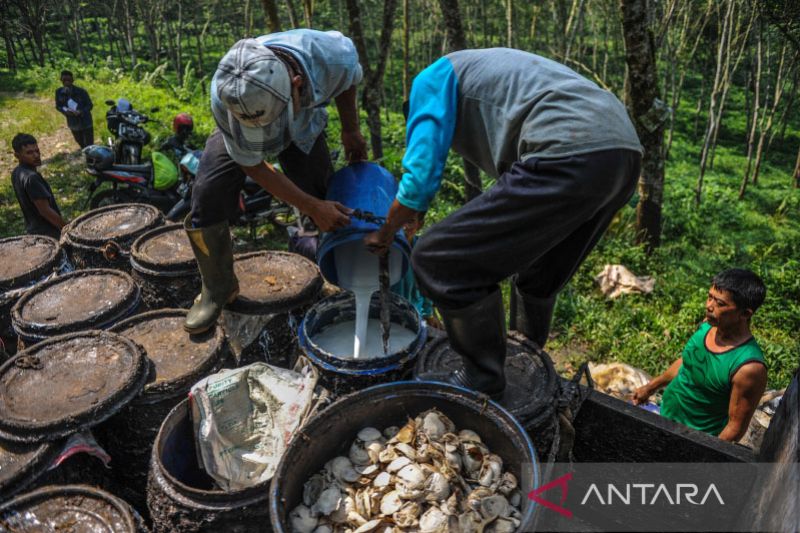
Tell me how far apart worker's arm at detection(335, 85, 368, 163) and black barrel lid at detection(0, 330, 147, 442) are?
4.91ft

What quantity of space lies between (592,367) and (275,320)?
8.48 feet

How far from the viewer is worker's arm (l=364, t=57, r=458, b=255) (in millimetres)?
2021

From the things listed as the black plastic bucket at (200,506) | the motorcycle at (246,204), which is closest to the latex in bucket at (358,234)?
the black plastic bucket at (200,506)

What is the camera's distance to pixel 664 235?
7594mm

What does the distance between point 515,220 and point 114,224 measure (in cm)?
335

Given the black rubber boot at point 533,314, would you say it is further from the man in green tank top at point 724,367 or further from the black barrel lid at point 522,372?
the man in green tank top at point 724,367

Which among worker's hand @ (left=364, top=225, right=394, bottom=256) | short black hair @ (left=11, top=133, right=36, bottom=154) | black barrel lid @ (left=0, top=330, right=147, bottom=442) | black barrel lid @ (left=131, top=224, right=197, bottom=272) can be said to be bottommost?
black barrel lid @ (left=0, top=330, right=147, bottom=442)

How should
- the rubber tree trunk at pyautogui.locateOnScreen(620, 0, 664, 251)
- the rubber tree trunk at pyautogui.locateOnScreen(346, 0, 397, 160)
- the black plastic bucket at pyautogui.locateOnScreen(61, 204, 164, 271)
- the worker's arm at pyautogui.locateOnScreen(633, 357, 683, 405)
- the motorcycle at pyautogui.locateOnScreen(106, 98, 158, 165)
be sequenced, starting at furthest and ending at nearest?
1. the motorcycle at pyautogui.locateOnScreen(106, 98, 158, 165)
2. the rubber tree trunk at pyautogui.locateOnScreen(346, 0, 397, 160)
3. the rubber tree trunk at pyautogui.locateOnScreen(620, 0, 664, 251)
4. the black plastic bucket at pyautogui.locateOnScreen(61, 204, 164, 271)
5. the worker's arm at pyautogui.locateOnScreen(633, 357, 683, 405)

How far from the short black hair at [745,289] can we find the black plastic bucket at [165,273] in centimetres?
293

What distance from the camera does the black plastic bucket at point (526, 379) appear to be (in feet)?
7.48

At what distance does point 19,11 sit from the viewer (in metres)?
18.4

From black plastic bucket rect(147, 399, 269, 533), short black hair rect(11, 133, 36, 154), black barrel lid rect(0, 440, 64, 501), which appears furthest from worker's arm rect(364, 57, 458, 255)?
short black hair rect(11, 133, 36, 154)

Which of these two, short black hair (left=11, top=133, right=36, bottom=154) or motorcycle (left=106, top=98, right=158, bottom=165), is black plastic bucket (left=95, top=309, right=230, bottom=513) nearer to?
short black hair (left=11, top=133, right=36, bottom=154)

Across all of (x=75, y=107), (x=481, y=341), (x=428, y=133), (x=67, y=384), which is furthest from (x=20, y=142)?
(x=75, y=107)
